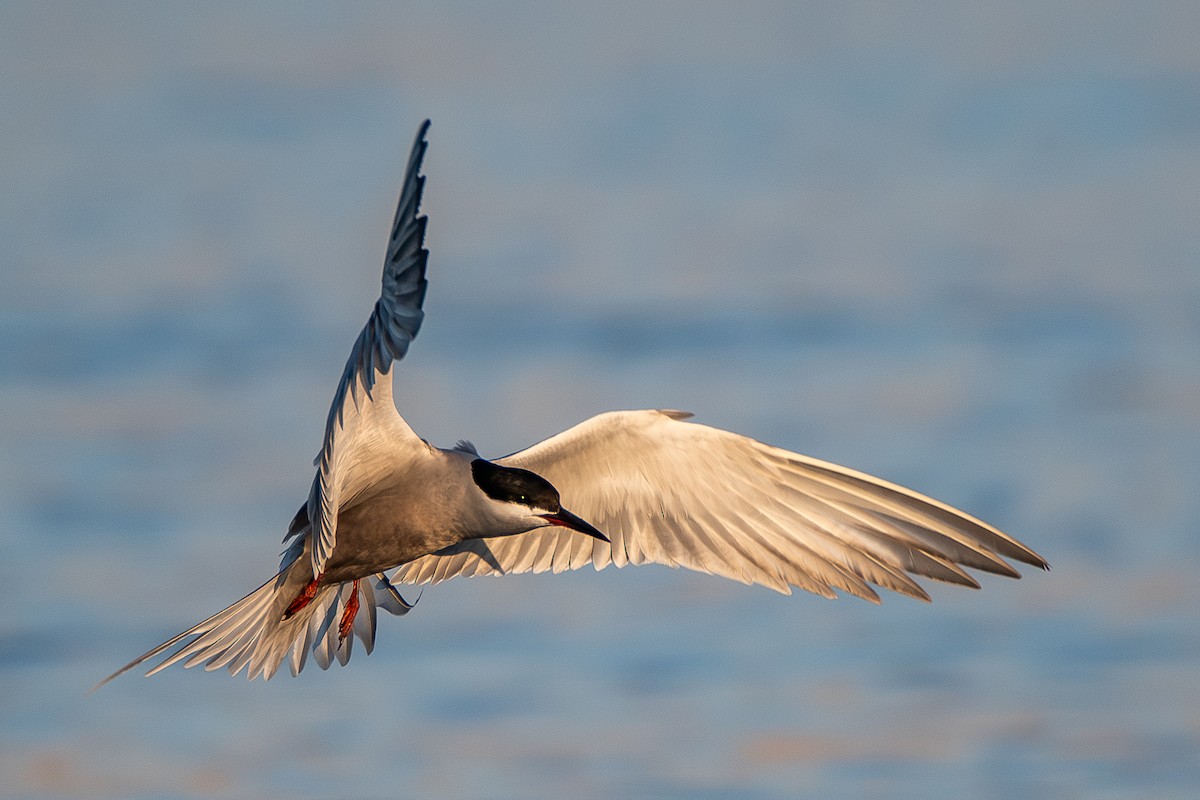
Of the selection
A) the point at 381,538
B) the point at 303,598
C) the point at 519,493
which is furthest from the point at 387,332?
the point at 303,598

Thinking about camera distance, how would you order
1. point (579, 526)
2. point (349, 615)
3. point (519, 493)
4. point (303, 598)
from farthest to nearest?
1. point (349, 615)
2. point (303, 598)
3. point (579, 526)
4. point (519, 493)

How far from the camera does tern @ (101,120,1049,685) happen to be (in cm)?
785

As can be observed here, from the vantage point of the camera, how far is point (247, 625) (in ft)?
28.6

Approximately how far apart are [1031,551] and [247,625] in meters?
4.37

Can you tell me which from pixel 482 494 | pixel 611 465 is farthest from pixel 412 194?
pixel 611 465

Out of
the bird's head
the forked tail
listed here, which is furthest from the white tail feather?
the bird's head

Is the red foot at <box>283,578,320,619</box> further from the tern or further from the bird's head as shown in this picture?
the bird's head

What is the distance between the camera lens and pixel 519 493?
7.80 m

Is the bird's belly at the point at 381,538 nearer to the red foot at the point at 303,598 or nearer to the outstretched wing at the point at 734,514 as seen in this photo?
the red foot at the point at 303,598

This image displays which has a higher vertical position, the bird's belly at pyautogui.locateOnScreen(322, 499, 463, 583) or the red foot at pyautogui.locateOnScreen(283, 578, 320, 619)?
the bird's belly at pyautogui.locateOnScreen(322, 499, 463, 583)

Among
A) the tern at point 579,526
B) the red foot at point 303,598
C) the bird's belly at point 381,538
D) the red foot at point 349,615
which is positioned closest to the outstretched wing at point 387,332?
the tern at point 579,526

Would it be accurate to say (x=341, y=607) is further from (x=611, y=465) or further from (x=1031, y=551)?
(x=1031, y=551)

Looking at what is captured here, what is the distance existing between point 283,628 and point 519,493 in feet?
6.60

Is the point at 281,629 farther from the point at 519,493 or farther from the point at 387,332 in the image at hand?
the point at 387,332
